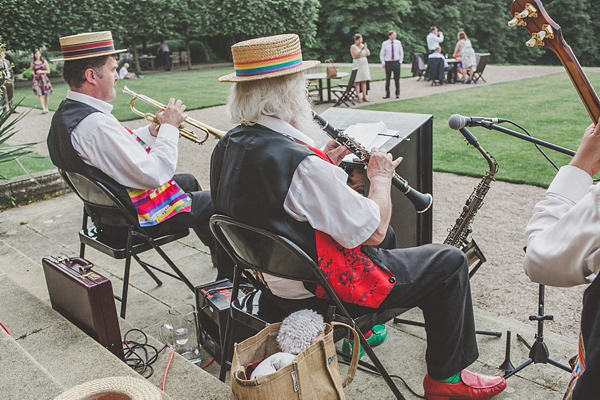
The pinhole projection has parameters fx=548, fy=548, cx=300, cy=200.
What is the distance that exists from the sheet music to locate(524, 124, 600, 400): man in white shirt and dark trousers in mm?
1402

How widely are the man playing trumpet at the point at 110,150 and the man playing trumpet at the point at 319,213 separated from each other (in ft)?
3.13

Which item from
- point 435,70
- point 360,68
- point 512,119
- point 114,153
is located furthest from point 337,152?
point 435,70

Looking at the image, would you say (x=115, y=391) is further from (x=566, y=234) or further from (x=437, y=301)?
(x=566, y=234)

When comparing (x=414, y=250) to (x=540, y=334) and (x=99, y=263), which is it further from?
(x=99, y=263)

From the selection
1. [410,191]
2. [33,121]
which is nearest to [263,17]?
[33,121]

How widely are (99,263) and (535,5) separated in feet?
12.0

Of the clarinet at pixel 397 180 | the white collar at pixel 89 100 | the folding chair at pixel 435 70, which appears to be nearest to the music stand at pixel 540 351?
the clarinet at pixel 397 180

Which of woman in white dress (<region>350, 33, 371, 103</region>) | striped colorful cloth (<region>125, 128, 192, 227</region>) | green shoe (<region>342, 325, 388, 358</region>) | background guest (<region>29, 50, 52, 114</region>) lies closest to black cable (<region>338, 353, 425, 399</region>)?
green shoe (<region>342, 325, 388, 358</region>)

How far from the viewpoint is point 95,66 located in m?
3.38

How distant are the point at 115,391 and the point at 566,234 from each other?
60.2 inches

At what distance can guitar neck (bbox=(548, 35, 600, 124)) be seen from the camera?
1.63 m

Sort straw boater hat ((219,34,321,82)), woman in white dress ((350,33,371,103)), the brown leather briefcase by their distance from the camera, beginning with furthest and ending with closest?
1. woman in white dress ((350,33,371,103))
2. the brown leather briefcase
3. straw boater hat ((219,34,321,82))

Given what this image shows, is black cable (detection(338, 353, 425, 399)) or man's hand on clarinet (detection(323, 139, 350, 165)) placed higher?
man's hand on clarinet (detection(323, 139, 350, 165))

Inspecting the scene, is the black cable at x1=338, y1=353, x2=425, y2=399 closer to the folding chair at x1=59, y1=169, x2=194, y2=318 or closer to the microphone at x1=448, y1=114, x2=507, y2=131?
the microphone at x1=448, y1=114, x2=507, y2=131
